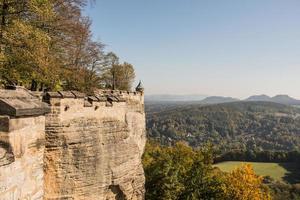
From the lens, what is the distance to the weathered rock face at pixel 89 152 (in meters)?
9.86

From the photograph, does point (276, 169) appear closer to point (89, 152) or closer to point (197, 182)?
point (197, 182)

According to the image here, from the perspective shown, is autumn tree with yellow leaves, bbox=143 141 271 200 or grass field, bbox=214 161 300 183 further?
grass field, bbox=214 161 300 183

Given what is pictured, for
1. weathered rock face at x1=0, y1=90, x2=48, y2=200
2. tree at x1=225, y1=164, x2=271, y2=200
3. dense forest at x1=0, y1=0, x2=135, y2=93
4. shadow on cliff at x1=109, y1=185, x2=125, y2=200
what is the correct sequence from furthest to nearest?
tree at x1=225, y1=164, x2=271, y2=200, shadow on cliff at x1=109, y1=185, x2=125, y2=200, dense forest at x1=0, y1=0, x2=135, y2=93, weathered rock face at x1=0, y1=90, x2=48, y2=200

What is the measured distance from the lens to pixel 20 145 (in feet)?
19.1

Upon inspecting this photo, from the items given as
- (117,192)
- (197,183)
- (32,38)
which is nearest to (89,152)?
(117,192)

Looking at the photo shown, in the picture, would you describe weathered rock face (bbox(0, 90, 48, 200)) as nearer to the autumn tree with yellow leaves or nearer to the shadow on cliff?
the shadow on cliff

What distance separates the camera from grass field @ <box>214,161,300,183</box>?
87.6m

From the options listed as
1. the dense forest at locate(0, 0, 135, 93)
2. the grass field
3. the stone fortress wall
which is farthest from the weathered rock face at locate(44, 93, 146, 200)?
the grass field

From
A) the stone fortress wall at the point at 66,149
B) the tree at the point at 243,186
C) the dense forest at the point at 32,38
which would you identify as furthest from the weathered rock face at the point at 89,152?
the tree at the point at 243,186

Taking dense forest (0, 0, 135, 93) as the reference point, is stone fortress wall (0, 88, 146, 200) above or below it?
below

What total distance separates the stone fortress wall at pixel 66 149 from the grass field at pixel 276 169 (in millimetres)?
75150

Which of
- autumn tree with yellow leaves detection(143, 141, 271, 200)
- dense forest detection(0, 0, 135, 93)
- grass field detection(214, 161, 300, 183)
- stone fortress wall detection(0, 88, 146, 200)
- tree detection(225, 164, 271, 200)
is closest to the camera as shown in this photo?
stone fortress wall detection(0, 88, 146, 200)

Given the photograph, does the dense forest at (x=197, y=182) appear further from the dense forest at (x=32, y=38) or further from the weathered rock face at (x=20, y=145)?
the weathered rock face at (x=20, y=145)

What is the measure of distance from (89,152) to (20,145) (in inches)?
220
